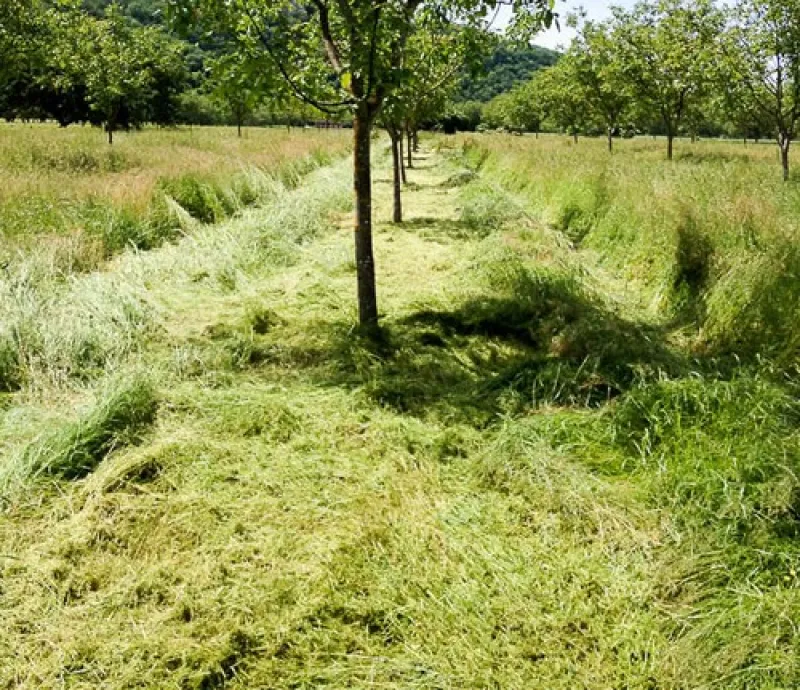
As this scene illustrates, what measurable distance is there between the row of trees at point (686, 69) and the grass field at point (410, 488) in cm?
1034

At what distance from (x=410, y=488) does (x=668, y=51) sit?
22133 mm

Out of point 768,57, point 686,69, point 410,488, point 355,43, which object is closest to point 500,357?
point 410,488

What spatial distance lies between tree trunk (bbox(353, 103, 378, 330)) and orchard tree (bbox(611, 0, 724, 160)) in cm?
1467

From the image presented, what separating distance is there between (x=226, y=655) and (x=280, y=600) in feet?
1.04

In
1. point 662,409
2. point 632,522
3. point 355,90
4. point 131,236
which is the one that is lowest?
point 632,522

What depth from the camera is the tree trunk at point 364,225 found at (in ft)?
18.1

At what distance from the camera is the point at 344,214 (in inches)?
485

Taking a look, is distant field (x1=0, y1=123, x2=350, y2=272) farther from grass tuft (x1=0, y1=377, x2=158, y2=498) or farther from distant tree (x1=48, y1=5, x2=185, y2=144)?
distant tree (x1=48, y1=5, x2=185, y2=144)

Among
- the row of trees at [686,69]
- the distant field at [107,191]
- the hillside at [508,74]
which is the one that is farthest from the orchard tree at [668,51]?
the hillside at [508,74]

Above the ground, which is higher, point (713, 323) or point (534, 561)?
point (713, 323)

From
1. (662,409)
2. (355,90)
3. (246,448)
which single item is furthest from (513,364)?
(355,90)

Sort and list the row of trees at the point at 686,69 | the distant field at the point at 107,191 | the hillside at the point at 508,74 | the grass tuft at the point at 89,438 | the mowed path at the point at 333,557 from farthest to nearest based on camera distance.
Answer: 1. the hillside at the point at 508,74
2. the row of trees at the point at 686,69
3. the distant field at the point at 107,191
4. the grass tuft at the point at 89,438
5. the mowed path at the point at 333,557

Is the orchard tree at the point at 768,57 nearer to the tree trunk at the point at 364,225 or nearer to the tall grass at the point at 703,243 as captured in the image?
the tall grass at the point at 703,243

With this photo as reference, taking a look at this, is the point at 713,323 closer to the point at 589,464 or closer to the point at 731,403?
the point at 731,403
